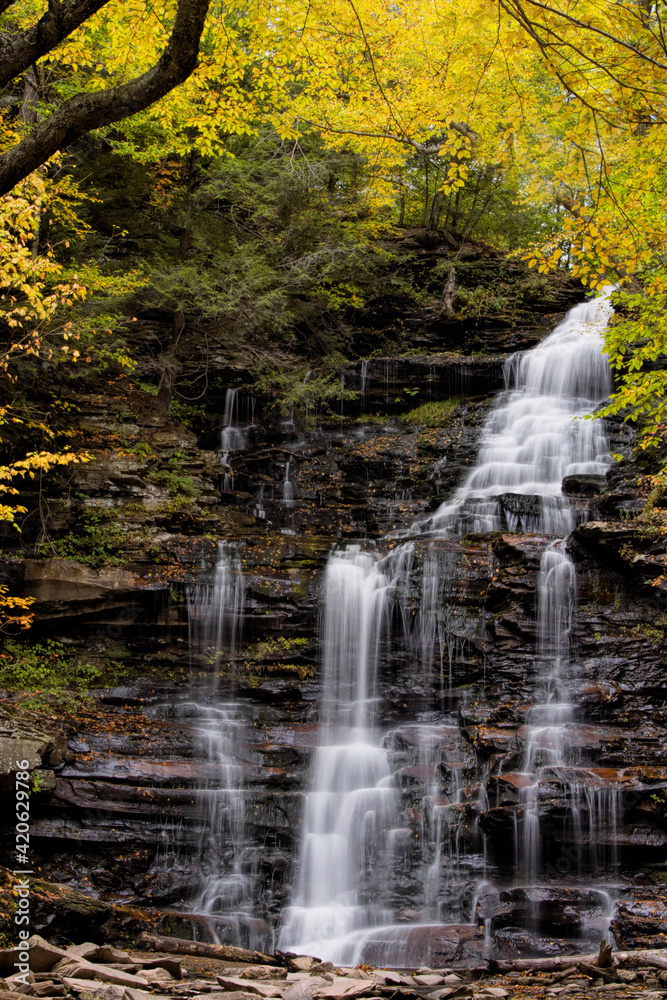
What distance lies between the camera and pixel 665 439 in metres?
13.7

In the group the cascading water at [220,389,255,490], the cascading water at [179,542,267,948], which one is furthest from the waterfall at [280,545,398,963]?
the cascading water at [220,389,255,490]

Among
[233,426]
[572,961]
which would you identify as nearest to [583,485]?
[233,426]

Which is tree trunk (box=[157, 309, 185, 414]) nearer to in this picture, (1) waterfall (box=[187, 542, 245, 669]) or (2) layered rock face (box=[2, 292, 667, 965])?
Result: (2) layered rock face (box=[2, 292, 667, 965])

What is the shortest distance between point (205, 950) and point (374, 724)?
471 centimetres

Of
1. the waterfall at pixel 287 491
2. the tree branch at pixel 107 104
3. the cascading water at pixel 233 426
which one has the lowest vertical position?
the tree branch at pixel 107 104

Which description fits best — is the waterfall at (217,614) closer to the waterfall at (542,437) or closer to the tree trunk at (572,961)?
the waterfall at (542,437)

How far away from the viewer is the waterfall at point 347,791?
836 centimetres

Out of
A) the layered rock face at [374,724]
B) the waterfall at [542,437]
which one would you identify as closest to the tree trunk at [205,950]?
the layered rock face at [374,724]

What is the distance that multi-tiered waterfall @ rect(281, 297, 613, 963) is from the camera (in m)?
8.38

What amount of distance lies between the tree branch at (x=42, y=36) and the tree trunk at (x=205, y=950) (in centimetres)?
741

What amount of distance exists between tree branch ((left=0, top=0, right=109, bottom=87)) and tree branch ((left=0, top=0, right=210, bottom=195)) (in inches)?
10.7

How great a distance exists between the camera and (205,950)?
700cm

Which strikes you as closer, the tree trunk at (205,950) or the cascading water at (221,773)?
the tree trunk at (205,950)

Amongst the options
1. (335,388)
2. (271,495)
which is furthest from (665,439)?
(271,495)
